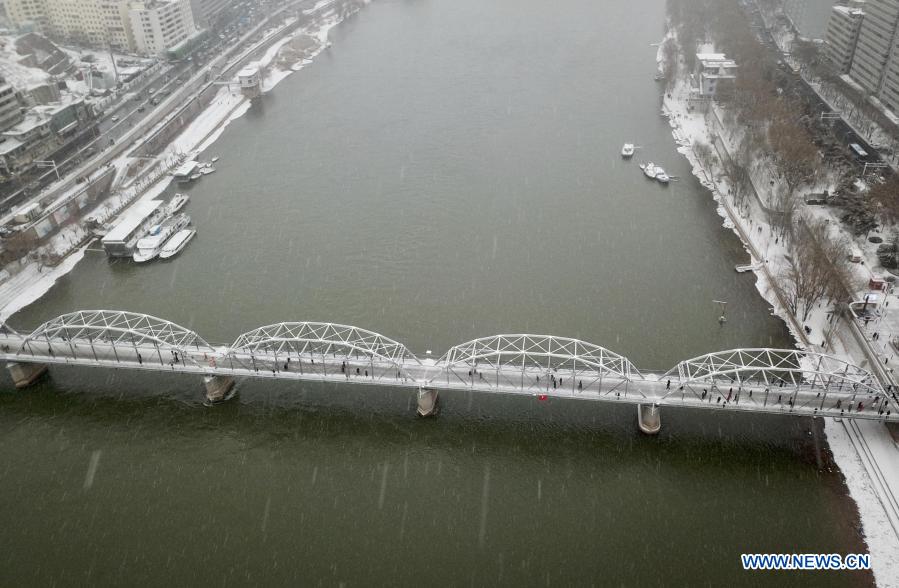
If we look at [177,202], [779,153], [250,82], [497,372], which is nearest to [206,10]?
[250,82]

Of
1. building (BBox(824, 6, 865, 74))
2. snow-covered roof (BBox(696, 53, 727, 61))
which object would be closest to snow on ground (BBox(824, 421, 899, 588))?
snow-covered roof (BBox(696, 53, 727, 61))

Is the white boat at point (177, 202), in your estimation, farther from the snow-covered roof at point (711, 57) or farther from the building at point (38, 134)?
the snow-covered roof at point (711, 57)

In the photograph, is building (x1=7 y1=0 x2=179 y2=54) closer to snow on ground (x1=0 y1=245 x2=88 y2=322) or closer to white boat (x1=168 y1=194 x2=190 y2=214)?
white boat (x1=168 y1=194 x2=190 y2=214)

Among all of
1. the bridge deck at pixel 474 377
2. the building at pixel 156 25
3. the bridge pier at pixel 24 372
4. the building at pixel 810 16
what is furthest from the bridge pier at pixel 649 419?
the building at pixel 156 25

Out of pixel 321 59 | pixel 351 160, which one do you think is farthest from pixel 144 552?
pixel 321 59

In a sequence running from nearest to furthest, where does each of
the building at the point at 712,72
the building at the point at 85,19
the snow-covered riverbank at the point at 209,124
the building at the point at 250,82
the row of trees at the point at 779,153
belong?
the row of trees at the point at 779,153, the snow-covered riverbank at the point at 209,124, the building at the point at 712,72, the building at the point at 250,82, the building at the point at 85,19

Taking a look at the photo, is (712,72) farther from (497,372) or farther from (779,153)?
(497,372)
